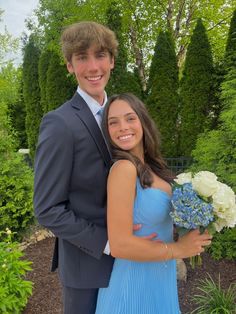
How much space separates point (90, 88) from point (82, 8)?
8.14 m

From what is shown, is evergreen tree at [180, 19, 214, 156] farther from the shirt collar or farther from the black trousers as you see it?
the black trousers

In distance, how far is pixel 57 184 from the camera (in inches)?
60.4

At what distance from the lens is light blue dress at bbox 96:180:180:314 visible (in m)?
1.63

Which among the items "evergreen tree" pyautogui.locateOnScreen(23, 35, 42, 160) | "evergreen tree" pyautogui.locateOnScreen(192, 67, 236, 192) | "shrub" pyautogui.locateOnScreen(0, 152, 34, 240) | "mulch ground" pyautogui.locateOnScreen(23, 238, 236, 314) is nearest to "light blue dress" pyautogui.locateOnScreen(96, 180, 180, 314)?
"mulch ground" pyautogui.locateOnScreen(23, 238, 236, 314)

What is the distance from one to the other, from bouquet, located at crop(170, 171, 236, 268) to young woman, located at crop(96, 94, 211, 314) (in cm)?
10

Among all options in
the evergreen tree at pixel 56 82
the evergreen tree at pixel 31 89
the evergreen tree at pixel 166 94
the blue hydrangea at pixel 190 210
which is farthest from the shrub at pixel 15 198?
the evergreen tree at pixel 31 89

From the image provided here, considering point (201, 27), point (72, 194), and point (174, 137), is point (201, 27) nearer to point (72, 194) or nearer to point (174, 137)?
point (174, 137)

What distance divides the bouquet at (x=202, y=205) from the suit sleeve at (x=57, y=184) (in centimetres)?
43

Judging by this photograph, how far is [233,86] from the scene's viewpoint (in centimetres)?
502

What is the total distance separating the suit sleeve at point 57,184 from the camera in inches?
59.9

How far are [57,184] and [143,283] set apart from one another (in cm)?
71

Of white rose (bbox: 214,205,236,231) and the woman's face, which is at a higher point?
the woman's face

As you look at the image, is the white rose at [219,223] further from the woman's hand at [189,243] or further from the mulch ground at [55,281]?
the mulch ground at [55,281]

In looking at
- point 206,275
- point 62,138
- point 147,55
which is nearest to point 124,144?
point 62,138
